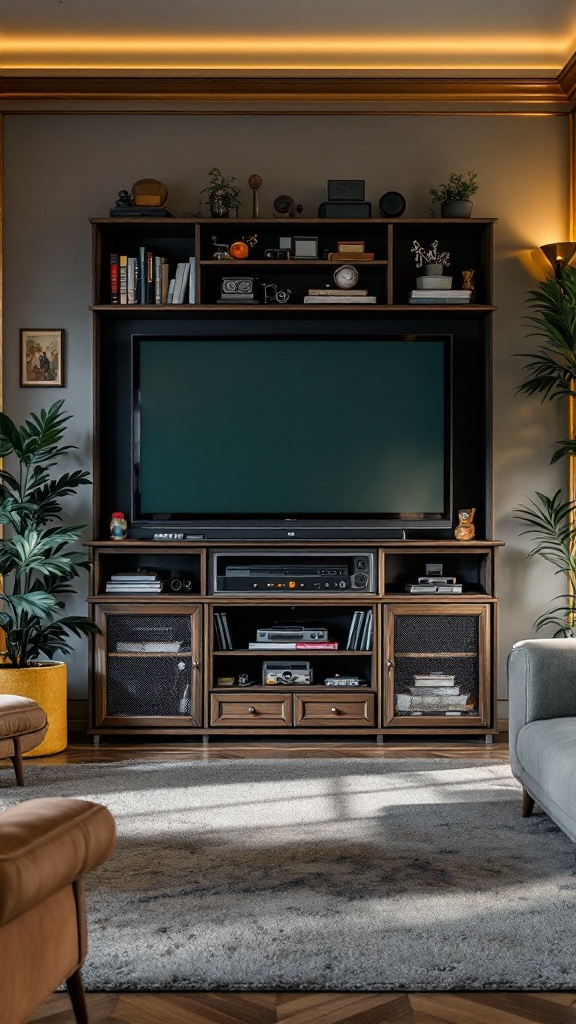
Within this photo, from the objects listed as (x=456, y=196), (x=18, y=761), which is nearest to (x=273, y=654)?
(x=18, y=761)

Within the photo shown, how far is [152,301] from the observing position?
4.71 metres

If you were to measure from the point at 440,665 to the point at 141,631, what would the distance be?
1.43 meters

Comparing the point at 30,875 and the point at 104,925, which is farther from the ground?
the point at 30,875

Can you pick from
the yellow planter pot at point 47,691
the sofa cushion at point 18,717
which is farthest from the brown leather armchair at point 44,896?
the yellow planter pot at point 47,691

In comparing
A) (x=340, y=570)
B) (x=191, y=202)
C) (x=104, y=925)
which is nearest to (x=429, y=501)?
(x=340, y=570)

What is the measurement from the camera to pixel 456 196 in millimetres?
4785

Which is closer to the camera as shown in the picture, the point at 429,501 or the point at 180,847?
the point at 180,847

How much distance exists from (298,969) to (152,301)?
3.38 m

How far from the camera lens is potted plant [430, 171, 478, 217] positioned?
4.73 metres

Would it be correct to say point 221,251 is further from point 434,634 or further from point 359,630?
point 434,634

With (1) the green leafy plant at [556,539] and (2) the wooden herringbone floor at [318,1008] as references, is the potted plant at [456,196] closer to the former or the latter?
(1) the green leafy plant at [556,539]

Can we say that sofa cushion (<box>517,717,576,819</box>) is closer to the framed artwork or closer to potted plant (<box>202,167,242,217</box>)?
potted plant (<box>202,167,242,217</box>)

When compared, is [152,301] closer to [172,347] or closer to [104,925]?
[172,347]

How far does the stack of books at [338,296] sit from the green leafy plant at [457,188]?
25.9 inches
